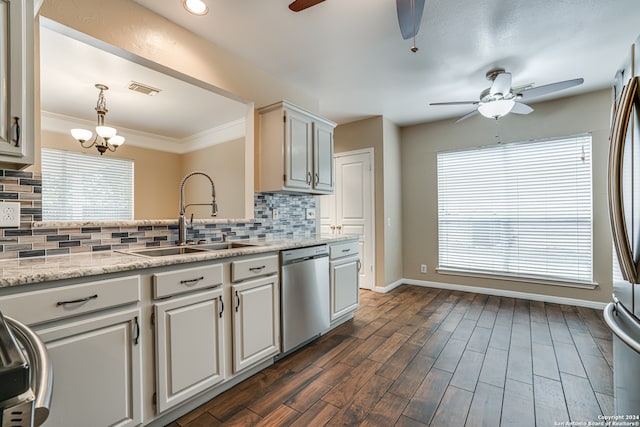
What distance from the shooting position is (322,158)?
10.5 feet

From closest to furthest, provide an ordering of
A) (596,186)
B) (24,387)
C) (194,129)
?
(24,387)
(596,186)
(194,129)

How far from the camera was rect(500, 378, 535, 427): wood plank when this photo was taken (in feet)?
5.16

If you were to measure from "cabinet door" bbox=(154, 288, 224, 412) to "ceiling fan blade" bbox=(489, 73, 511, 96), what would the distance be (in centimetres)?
302

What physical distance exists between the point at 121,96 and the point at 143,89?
1.34 feet

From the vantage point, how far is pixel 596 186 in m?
3.35

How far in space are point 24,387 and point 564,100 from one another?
192 inches

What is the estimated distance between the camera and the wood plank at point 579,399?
1.61 meters

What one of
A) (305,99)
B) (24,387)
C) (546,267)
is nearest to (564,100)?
(546,267)

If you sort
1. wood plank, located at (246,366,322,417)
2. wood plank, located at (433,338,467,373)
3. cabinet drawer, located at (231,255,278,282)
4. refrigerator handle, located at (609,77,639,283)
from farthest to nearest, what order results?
wood plank, located at (433,338,467,373)
cabinet drawer, located at (231,255,278,282)
wood plank, located at (246,366,322,417)
refrigerator handle, located at (609,77,639,283)

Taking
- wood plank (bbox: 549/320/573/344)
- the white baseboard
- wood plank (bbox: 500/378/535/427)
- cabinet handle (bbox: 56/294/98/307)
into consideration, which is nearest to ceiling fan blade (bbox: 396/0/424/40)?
cabinet handle (bbox: 56/294/98/307)

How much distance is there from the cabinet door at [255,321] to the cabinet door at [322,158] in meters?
1.35

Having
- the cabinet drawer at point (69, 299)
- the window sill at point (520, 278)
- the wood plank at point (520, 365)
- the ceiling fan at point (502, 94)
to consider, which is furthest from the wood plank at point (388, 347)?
the ceiling fan at point (502, 94)

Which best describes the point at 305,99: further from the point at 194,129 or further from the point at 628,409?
the point at 628,409

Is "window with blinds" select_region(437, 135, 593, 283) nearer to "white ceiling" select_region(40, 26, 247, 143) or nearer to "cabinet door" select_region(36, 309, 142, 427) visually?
"white ceiling" select_region(40, 26, 247, 143)
